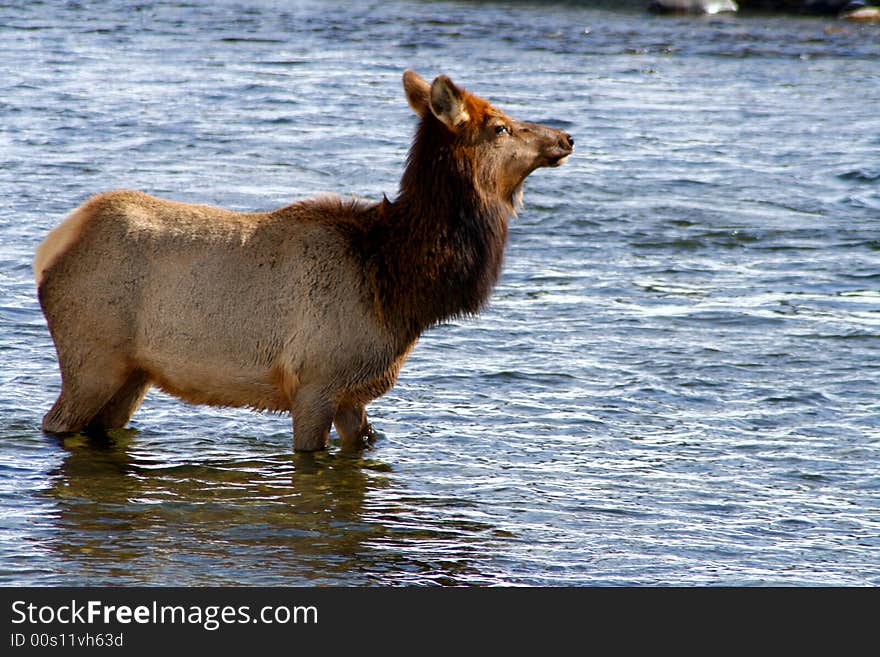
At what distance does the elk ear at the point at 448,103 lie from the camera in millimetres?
7914

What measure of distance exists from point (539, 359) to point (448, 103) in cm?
291

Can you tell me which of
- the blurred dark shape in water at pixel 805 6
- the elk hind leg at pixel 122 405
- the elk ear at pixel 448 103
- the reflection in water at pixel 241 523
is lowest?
the reflection in water at pixel 241 523

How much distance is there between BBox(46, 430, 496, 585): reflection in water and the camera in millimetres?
6746

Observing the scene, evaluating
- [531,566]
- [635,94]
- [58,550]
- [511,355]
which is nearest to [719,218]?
[511,355]

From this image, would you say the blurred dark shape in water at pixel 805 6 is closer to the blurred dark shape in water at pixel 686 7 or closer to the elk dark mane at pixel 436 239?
the blurred dark shape in water at pixel 686 7

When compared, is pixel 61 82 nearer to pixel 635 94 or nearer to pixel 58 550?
pixel 635 94

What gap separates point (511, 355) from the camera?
10.6 meters

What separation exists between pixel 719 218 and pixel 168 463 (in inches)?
318

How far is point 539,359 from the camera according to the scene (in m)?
10.5

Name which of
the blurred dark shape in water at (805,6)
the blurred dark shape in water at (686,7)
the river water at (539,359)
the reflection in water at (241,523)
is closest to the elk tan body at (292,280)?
the reflection in water at (241,523)

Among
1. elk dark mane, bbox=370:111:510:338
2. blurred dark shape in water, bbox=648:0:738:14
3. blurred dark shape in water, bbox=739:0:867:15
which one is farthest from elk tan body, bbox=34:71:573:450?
blurred dark shape in water, bbox=739:0:867:15

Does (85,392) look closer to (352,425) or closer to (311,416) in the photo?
(311,416)

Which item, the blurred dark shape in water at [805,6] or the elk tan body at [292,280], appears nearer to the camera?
the elk tan body at [292,280]

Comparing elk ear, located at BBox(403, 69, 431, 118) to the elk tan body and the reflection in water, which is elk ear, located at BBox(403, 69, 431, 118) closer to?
the elk tan body
